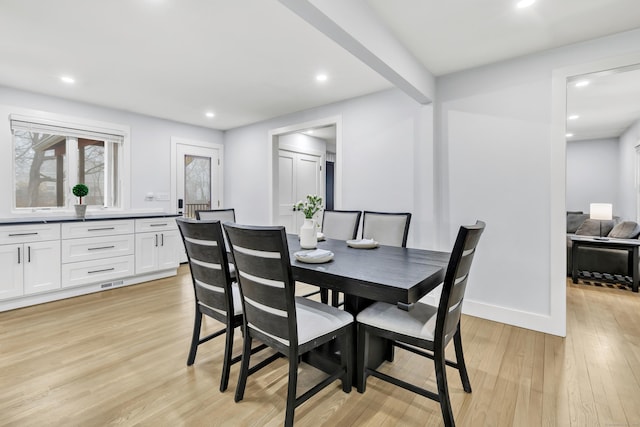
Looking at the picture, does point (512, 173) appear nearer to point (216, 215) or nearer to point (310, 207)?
point (310, 207)

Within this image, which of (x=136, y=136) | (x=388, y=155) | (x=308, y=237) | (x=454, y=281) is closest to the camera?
(x=454, y=281)

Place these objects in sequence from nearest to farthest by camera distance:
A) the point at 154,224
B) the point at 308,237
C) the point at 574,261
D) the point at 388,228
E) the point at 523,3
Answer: the point at 523,3
the point at 308,237
the point at 388,228
the point at 574,261
the point at 154,224

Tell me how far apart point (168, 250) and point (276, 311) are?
3.48m

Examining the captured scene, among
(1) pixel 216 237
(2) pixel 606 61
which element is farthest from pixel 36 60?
(2) pixel 606 61

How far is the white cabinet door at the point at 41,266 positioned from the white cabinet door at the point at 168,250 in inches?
44.1

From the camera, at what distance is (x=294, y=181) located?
5.67 meters

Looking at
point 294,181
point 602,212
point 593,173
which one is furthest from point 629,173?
point 294,181

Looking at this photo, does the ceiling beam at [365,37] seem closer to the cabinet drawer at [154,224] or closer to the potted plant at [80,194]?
the cabinet drawer at [154,224]

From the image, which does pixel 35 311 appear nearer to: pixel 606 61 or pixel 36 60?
pixel 36 60

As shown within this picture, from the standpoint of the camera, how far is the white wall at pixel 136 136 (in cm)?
351

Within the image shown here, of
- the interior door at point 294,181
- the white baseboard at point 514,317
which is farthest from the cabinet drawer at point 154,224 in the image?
the white baseboard at point 514,317

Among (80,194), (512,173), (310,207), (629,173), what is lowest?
(310,207)

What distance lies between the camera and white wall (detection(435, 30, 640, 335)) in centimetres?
257

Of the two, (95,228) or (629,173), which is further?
(629,173)
